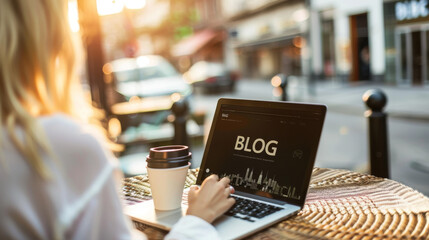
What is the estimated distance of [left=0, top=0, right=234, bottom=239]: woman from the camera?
867 mm

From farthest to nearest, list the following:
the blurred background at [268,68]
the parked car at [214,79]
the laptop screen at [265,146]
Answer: the parked car at [214,79]
the blurred background at [268,68]
the laptop screen at [265,146]

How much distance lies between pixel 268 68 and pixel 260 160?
29.2 m

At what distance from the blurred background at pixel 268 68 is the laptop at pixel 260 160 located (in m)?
0.66

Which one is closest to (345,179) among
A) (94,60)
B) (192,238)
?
(192,238)

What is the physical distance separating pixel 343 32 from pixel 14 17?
21.8 metres

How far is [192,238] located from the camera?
4.04 ft

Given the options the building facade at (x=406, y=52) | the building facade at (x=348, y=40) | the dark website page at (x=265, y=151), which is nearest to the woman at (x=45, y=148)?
the dark website page at (x=265, y=151)

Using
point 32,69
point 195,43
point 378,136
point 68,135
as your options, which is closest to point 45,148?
point 68,135

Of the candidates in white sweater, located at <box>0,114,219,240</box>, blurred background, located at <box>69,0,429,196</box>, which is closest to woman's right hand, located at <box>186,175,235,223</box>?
white sweater, located at <box>0,114,219,240</box>

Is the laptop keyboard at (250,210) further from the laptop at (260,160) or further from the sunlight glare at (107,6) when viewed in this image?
the sunlight glare at (107,6)

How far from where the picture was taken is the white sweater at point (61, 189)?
0.86 m

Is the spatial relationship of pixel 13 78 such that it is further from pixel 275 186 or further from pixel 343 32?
pixel 343 32

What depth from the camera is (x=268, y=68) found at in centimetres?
3042

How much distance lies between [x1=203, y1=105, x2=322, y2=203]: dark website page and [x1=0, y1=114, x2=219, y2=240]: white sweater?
29.2 inches
